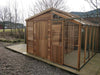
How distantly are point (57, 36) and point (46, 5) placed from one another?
9769mm

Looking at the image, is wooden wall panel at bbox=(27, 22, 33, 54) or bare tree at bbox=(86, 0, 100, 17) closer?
wooden wall panel at bbox=(27, 22, 33, 54)

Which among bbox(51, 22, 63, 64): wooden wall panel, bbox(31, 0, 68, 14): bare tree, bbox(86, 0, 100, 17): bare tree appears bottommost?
bbox(51, 22, 63, 64): wooden wall panel

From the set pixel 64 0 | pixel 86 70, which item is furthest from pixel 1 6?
pixel 86 70

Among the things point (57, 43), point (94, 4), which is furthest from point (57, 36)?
point (94, 4)

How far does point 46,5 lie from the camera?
484 inches

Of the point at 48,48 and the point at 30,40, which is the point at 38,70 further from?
the point at 30,40

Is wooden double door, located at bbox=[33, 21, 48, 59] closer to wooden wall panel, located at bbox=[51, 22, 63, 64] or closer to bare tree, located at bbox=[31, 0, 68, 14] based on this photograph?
wooden wall panel, located at bbox=[51, 22, 63, 64]

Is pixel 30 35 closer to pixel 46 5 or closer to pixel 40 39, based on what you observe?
pixel 40 39

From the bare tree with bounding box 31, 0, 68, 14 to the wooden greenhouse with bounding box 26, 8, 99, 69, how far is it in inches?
313

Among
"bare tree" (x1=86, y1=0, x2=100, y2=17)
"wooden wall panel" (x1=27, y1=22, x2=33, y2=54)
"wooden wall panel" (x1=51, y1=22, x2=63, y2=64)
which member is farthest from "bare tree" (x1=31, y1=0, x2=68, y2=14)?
"wooden wall panel" (x1=51, y1=22, x2=63, y2=64)

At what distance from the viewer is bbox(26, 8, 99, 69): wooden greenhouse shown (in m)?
3.48

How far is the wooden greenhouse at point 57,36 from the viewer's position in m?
3.48

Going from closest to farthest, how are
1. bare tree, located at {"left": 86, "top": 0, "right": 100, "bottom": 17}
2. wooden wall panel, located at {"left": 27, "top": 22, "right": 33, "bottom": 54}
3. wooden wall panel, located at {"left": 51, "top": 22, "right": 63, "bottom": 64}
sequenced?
wooden wall panel, located at {"left": 51, "top": 22, "right": 63, "bottom": 64}, wooden wall panel, located at {"left": 27, "top": 22, "right": 33, "bottom": 54}, bare tree, located at {"left": 86, "top": 0, "right": 100, "bottom": 17}

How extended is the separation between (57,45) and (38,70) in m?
1.31
